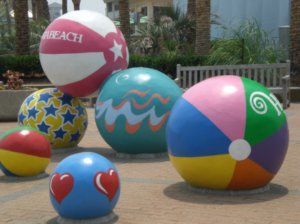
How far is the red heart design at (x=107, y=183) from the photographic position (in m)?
5.69

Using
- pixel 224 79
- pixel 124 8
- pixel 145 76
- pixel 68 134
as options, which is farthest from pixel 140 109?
pixel 124 8

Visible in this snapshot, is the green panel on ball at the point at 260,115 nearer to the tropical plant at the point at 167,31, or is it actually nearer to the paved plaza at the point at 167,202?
the paved plaza at the point at 167,202

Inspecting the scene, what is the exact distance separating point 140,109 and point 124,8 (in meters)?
18.3

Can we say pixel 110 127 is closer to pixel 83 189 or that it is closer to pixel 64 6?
pixel 83 189

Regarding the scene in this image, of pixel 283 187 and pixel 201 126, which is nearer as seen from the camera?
pixel 201 126

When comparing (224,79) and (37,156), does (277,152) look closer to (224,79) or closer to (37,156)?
(224,79)

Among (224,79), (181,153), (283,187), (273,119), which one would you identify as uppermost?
(224,79)

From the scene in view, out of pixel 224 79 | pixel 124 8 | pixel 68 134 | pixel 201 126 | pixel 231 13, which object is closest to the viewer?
pixel 201 126

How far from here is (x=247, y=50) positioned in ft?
69.3

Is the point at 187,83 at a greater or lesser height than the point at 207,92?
lesser

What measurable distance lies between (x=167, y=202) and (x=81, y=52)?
4180 millimetres

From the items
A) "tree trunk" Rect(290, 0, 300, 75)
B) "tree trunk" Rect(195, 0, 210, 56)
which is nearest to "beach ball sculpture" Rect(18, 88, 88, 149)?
"tree trunk" Rect(290, 0, 300, 75)

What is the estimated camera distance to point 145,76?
9664mm

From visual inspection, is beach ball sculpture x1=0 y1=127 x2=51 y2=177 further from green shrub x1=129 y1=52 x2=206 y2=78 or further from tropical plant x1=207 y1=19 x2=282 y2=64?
green shrub x1=129 y1=52 x2=206 y2=78
